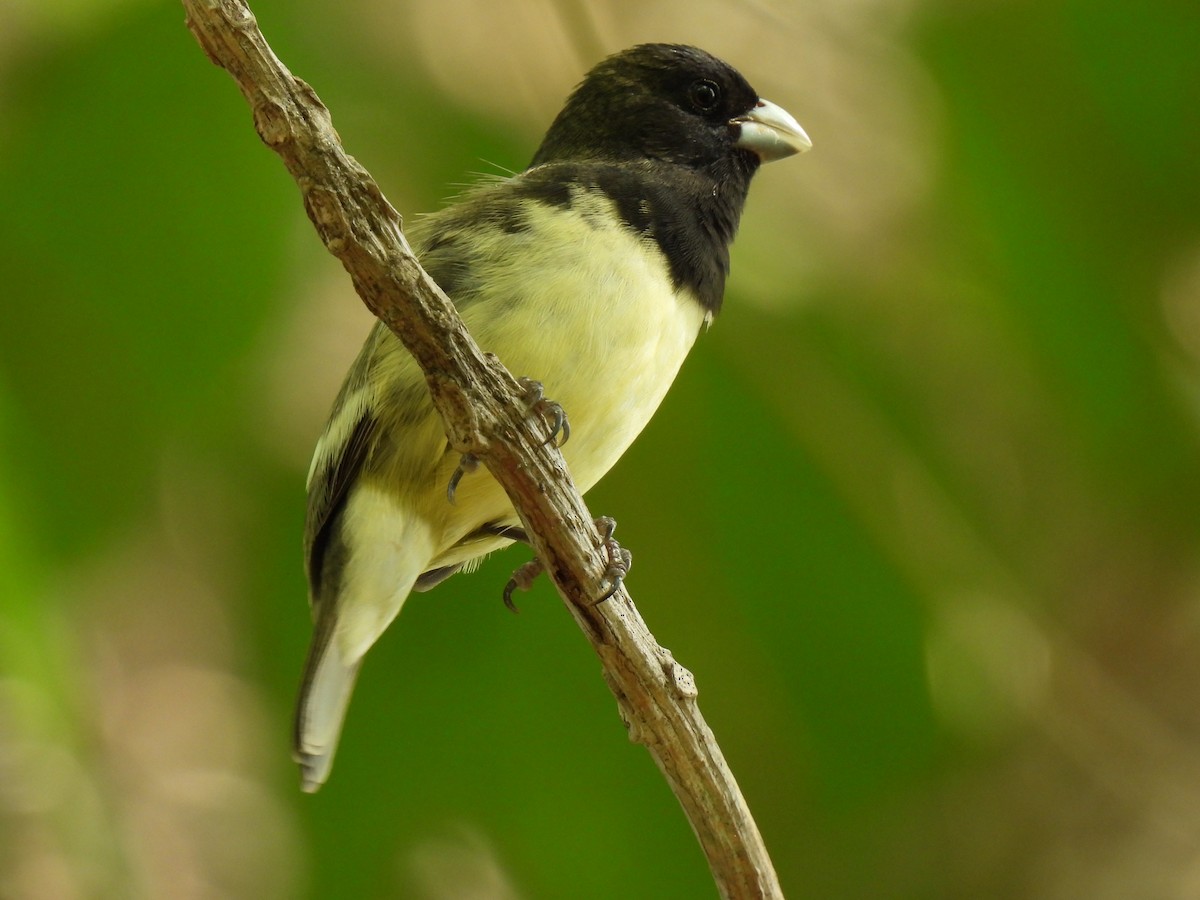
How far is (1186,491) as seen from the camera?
8.91 feet

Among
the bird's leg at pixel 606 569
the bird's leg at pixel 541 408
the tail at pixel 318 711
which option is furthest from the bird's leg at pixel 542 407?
the tail at pixel 318 711

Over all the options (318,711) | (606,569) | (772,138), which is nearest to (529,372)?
(606,569)

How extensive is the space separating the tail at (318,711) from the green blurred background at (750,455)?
38 centimetres

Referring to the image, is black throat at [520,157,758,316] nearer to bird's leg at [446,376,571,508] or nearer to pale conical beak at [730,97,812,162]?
pale conical beak at [730,97,812,162]

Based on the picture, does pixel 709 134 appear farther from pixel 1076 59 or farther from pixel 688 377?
pixel 1076 59

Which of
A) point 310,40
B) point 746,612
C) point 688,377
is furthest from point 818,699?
point 310,40

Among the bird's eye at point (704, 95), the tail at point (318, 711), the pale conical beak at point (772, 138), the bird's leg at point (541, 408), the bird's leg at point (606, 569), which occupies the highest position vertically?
the bird's eye at point (704, 95)

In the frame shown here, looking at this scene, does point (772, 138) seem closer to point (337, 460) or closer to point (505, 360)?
point (505, 360)

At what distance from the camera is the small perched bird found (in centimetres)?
205

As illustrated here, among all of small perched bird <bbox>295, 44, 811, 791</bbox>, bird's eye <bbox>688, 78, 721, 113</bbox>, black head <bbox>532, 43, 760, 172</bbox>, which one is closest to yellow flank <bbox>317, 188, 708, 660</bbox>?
small perched bird <bbox>295, 44, 811, 791</bbox>

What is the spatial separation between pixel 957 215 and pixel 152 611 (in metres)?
2.27

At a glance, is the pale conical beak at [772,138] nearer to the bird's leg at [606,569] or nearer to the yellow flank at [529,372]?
the yellow flank at [529,372]

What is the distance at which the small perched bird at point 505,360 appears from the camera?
80.7 inches

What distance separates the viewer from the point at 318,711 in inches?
90.2
